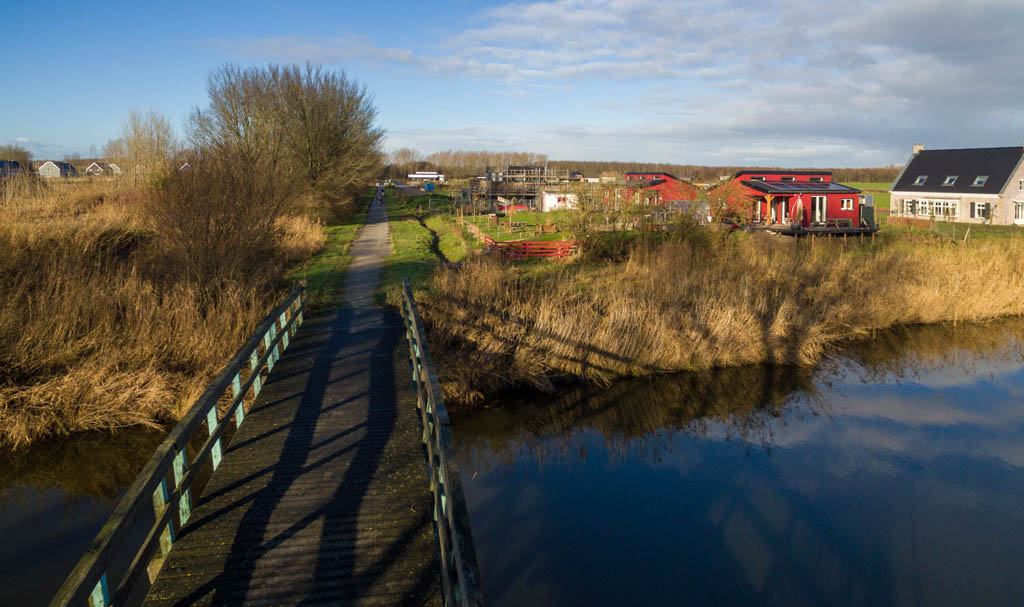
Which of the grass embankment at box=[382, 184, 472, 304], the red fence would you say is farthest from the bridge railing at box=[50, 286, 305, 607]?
the red fence

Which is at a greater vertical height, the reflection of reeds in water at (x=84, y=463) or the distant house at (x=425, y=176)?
the distant house at (x=425, y=176)

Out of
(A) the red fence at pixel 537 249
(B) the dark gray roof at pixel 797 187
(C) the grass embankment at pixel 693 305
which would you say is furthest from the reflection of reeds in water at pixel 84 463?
(B) the dark gray roof at pixel 797 187

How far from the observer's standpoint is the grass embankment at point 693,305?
40.2ft

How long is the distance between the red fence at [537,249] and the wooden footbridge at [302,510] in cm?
1438

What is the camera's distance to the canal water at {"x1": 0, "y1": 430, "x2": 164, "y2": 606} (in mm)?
6609

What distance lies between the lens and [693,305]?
14445 millimetres

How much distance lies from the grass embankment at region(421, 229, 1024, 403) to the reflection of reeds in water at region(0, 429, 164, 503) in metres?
→ 4.88

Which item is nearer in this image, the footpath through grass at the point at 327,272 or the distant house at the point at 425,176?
the footpath through grass at the point at 327,272

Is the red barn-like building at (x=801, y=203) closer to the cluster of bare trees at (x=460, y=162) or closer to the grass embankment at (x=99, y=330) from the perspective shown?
the grass embankment at (x=99, y=330)

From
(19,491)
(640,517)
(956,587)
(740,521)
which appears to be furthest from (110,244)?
(956,587)

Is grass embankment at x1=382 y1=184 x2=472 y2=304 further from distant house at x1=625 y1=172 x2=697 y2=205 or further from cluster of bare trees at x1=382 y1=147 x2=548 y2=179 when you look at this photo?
cluster of bare trees at x1=382 y1=147 x2=548 y2=179

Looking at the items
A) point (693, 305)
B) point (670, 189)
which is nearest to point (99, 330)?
point (693, 305)

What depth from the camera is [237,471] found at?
5824mm

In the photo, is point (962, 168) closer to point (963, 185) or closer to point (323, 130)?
point (963, 185)
